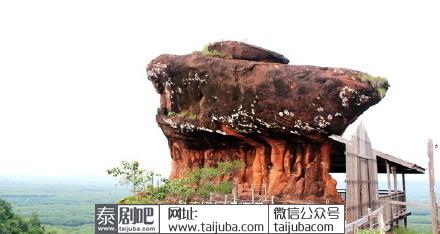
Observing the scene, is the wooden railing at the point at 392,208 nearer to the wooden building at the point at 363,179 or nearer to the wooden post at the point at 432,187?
the wooden building at the point at 363,179

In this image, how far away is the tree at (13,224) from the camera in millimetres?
35938

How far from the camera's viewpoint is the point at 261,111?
18766 millimetres

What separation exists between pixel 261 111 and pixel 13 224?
77.8 feet

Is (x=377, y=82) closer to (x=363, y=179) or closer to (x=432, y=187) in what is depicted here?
(x=363, y=179)

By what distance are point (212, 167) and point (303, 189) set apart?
357 centimetres

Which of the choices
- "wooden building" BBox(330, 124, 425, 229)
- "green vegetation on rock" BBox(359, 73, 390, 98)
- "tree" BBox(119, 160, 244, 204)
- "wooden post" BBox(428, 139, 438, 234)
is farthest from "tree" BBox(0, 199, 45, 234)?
"wooden post" BBox(428, 139, 438, 234)

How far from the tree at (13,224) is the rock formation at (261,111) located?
17941 millimetres

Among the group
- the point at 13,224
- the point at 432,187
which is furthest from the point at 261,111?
the point at 13,224

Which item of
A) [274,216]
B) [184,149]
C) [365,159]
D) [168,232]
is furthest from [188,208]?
[184,149]

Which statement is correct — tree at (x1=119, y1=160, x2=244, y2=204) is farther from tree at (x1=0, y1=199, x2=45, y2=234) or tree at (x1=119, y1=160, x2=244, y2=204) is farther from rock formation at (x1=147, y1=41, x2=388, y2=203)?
tree at (x1=0, y1=199, x2=45, y2=234)

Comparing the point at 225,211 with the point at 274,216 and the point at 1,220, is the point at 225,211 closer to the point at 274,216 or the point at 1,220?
the point at 274,216

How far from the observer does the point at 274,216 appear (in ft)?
31.1

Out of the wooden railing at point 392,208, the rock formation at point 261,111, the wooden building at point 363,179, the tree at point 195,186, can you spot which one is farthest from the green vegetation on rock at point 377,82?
A: the tree at point 195,186

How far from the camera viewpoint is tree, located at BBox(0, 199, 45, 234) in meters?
35.9
